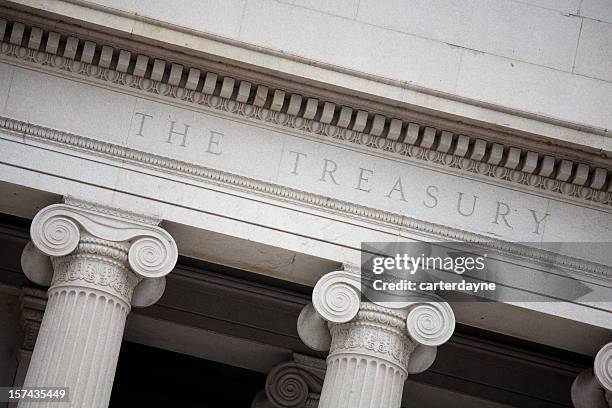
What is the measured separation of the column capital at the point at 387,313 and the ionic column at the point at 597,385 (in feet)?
6.78

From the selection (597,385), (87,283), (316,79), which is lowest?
(87,283)

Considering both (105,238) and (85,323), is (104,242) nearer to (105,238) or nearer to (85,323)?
(105,238)

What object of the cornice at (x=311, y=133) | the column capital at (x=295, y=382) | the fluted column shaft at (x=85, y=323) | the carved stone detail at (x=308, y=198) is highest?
the cornice at (x=311, y=133)

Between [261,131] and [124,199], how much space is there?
2128 mm

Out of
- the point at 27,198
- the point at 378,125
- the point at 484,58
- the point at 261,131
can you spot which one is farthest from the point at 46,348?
the point at 484,58

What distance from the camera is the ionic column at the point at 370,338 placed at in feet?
62.2

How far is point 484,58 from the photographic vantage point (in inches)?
816

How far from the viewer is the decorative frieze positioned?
781 inches

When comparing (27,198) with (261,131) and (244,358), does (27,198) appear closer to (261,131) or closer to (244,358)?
(261,131)

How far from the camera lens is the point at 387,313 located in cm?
1925

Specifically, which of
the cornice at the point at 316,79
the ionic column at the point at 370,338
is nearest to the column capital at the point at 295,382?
the ionic column at the point at 370,338

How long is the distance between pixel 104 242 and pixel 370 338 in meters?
3.74

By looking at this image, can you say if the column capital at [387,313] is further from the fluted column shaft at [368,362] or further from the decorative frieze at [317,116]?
the decorative frieze at [317,116]

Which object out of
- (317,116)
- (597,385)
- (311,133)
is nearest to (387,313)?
(311,133)
